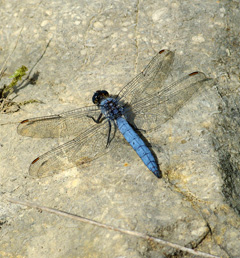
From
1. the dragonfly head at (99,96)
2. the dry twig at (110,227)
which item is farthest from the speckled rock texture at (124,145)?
the dragonfly head at (99,96)

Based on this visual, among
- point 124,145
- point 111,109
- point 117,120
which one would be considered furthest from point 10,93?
point 124,145

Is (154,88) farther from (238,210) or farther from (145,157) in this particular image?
(238,210)

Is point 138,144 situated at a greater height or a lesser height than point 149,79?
lesser

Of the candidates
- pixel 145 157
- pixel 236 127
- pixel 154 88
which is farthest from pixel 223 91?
pixel 145 157

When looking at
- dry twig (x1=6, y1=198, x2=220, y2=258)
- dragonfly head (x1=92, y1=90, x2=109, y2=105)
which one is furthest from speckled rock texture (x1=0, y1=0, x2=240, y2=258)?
dragonfly head (x1=92, y1=90, x2=109, y2=105)

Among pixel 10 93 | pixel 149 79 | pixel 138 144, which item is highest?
pixel 10 93

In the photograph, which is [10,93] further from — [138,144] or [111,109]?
[138,144]
